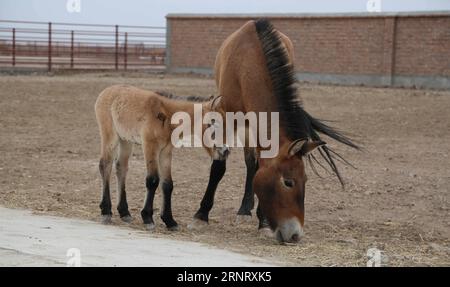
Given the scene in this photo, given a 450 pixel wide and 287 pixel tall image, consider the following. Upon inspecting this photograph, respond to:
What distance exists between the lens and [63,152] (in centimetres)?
1323

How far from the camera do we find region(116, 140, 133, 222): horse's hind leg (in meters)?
8.64

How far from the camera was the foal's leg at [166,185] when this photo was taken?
26.9 feet

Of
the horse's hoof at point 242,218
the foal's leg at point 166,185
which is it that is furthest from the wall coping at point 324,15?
the foal's leg at point 166,185

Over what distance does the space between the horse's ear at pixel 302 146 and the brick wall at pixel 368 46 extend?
20.4 meters

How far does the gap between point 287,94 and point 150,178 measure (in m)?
1.66

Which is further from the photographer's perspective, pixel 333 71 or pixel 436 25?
pixel 333 71

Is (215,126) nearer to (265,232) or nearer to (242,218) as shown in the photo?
(265,232)

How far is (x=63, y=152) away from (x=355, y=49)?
59.3 ft

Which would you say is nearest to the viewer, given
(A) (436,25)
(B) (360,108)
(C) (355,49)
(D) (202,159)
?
(D) (202,159)

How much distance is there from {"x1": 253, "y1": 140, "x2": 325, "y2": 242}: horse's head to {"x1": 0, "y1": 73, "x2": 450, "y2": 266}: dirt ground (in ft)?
0.63

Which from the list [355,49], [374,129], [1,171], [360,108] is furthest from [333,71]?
[1,171]

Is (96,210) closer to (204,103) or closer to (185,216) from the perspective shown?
(185,216)

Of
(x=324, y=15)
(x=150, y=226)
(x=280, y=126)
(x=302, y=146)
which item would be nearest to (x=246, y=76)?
(x=280, y=126)

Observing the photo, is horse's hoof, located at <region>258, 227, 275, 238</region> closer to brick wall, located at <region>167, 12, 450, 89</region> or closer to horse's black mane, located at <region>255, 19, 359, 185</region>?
Result: horse's black mane, located at <region>255, 19, 359, 185</region>
